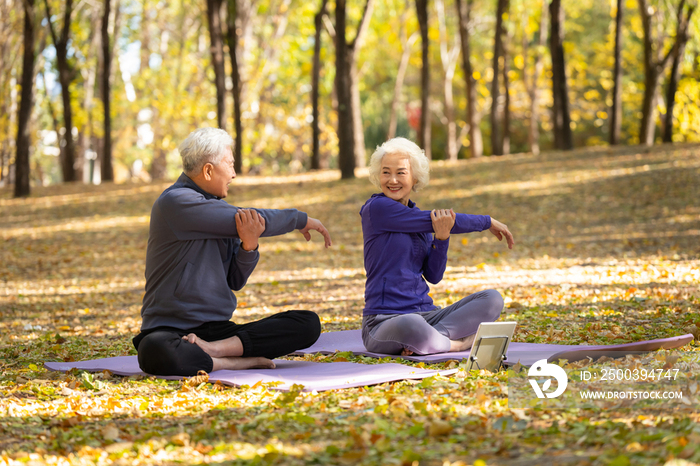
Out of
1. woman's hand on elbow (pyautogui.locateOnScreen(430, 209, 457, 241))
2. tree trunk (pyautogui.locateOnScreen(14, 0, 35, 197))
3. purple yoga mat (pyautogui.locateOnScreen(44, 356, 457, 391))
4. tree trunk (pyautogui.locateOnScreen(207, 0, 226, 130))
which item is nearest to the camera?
purple yoga mat (pyautogui.locateOnScreen(44, 356, 457, 391))

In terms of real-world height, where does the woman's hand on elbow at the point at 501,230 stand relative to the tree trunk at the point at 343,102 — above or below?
below

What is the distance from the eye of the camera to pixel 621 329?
535cm

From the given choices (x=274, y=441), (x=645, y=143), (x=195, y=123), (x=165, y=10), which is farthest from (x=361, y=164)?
(x=274, y=441)

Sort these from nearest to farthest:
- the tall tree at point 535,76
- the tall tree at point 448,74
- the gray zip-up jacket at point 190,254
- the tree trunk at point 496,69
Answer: the gray zip-up jacket at point 190,254
the tree trunk at point 496,69
the tall tree at point 535,76
the tall tree at point 448,74

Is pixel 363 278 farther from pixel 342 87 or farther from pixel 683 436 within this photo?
pixel 342 87

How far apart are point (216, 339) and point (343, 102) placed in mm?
13689

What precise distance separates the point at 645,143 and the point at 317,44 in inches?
416

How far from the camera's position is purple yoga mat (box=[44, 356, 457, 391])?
388cm

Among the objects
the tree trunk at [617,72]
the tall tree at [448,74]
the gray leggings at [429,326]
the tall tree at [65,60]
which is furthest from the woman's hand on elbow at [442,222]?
the tall tree at [448,74]

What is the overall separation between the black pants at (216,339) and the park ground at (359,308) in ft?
0.50

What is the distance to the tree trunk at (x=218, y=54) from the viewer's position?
19.5 m

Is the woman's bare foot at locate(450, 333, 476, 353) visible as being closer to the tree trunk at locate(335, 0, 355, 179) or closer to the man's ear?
the man's ear

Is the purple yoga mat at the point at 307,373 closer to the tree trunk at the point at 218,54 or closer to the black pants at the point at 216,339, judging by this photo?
the black pants at the point at 216,339

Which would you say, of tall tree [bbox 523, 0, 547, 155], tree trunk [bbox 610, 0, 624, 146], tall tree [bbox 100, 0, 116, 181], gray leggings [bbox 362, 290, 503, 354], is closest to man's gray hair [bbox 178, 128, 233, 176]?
gray leggings [bbox 362, 290, 503, 354]
